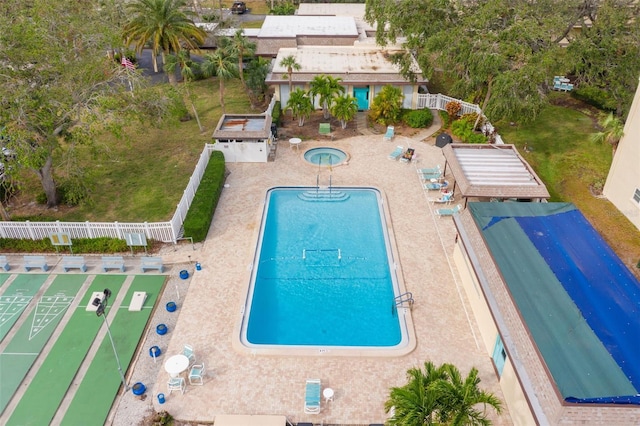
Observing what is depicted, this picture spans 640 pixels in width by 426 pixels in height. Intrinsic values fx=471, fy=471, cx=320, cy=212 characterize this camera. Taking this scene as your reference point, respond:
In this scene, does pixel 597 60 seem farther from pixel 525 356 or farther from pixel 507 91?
pixel 525 356

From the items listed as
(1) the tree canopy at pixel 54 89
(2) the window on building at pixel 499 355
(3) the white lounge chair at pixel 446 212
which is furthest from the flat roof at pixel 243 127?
(2) the window on building at pixel 499 355

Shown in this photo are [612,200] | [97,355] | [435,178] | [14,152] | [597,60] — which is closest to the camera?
[97,355]

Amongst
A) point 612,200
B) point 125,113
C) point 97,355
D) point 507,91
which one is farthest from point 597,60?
point 97,355

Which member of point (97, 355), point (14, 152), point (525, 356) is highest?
point (14, 152)

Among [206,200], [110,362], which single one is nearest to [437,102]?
[206,200]

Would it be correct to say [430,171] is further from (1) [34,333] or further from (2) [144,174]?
(1) [34,333]

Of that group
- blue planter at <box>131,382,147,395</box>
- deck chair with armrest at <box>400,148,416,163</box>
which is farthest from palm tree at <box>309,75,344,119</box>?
blue planter at <box>131,382,147,395</box>
